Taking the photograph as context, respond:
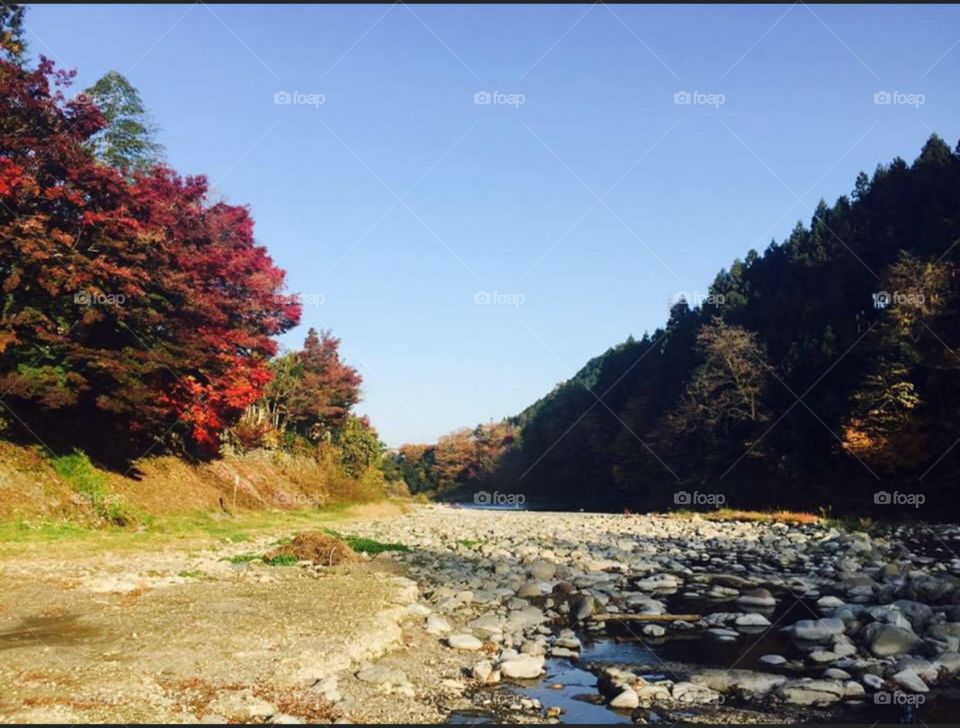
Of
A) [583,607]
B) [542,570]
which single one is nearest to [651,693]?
[583,607]

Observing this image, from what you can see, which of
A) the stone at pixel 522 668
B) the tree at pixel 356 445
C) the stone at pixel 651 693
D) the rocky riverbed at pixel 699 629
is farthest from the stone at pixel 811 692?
the tree at pixel 356 445

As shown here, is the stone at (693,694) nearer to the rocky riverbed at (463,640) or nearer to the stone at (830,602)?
the rocky riverbed at (463,640)

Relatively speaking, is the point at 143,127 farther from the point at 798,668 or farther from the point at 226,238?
the point at 798,668

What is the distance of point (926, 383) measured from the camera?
3244 cm

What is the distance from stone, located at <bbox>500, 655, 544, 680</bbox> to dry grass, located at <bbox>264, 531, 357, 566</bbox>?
22.9 ft

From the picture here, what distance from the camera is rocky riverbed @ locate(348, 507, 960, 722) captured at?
22.9ft

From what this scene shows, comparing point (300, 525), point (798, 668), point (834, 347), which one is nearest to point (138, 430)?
point (300, 525)

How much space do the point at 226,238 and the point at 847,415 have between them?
33.6 m

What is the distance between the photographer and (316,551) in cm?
1414
